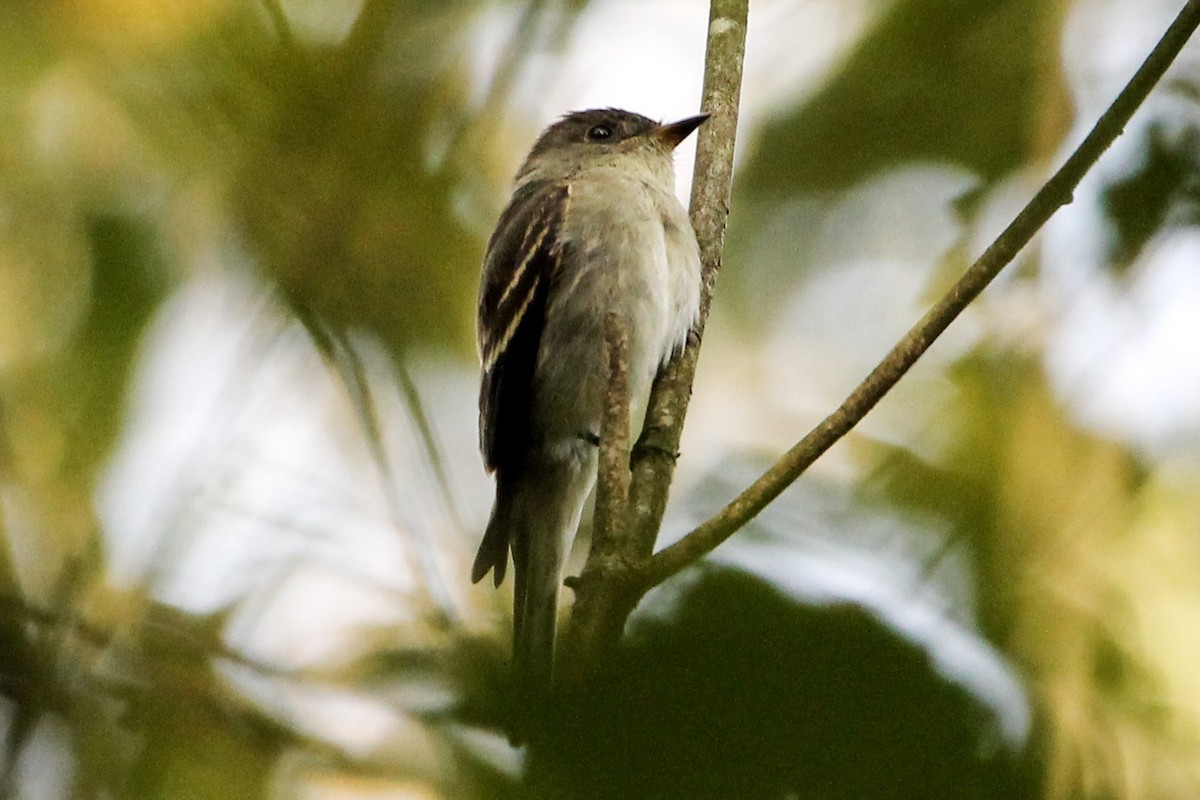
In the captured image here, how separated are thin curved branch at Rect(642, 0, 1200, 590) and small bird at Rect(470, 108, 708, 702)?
1.74 metres

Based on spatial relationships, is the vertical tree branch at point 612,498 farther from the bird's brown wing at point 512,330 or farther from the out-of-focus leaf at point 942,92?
the bird's brown wing at point 512,330

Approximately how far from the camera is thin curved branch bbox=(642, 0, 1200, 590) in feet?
6.27

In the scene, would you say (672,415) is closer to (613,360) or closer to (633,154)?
(613,360)

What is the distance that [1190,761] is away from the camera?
1110 millimetres

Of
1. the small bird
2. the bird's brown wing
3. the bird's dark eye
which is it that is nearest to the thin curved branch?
the small bird

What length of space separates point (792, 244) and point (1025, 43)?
0.94 metres

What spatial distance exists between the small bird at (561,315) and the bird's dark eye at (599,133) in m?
0.54

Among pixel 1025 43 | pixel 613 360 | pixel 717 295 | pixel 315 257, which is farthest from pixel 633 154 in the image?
pixel 315 257

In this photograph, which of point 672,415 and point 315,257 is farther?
point 672,415

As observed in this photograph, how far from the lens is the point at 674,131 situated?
457 cm

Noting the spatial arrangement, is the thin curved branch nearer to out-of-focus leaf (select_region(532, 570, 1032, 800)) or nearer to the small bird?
out-of-focus leaf (select_region(532, 570, 1032, 800))

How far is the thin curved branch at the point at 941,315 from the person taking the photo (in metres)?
1.91

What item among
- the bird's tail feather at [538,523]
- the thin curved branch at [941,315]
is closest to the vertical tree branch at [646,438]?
the thin curved branch at [941,315]

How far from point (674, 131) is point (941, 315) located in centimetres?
256
